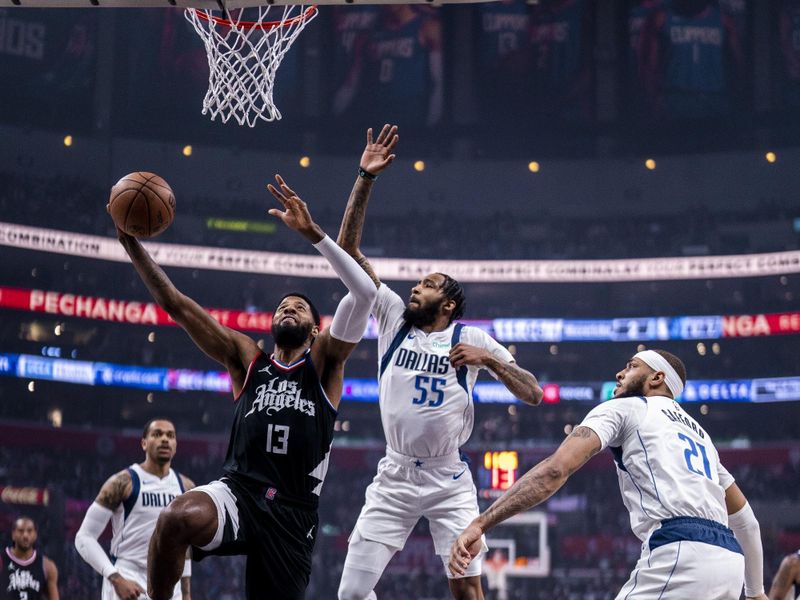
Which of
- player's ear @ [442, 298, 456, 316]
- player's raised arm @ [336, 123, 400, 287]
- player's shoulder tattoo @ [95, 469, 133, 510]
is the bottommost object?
player's shoulder tattoo @ [95, 469, 133, 510]

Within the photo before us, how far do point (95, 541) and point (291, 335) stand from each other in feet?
12.2

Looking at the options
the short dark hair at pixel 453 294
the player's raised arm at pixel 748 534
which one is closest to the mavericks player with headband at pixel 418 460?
the short dark hair at pixel 453 294

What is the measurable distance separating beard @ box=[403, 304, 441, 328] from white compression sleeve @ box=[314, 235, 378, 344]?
50.2 inches

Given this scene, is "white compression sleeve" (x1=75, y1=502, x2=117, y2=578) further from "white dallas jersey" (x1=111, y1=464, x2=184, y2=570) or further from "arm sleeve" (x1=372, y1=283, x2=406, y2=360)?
"arm sleeve" (x1=372, y1=283, x2=406, y2=360)

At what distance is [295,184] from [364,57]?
18.9ft

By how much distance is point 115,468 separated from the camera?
114 ft

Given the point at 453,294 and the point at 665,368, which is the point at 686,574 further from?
the point at 453,294

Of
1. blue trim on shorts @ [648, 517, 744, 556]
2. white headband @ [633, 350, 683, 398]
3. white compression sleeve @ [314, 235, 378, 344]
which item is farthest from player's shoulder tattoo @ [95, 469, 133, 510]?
blue trim on shorts @ [648, 517, 744, 556]

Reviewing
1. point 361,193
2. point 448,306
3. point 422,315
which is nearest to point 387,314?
point 422,315

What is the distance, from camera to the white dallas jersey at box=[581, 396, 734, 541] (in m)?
5.02

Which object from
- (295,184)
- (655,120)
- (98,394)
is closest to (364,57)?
(295,184)

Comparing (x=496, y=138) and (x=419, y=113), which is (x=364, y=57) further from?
(x=496, y=138)

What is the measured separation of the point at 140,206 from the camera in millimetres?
6379

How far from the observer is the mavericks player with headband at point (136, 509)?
901 cm
